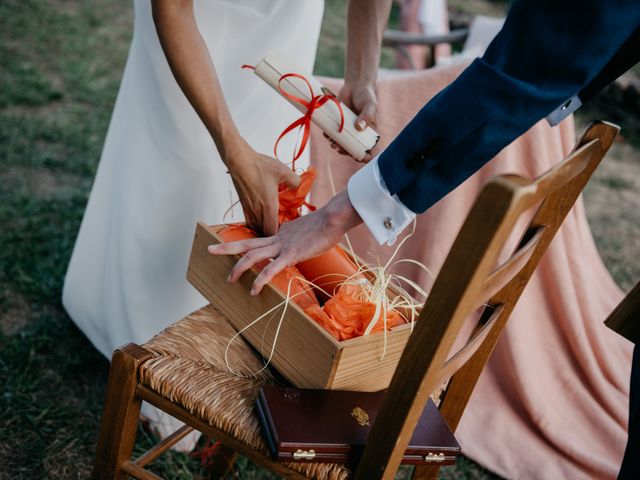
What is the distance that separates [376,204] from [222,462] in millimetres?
953

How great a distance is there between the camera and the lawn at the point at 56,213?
1.75 m

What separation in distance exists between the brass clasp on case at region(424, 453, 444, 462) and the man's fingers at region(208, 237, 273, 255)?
1.54 feet

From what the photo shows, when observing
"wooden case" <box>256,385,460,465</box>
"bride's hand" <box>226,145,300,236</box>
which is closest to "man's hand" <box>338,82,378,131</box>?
"bride's hand" <box>226,145,300,236</box>

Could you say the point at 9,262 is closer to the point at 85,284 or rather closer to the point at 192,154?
the point at 85,284

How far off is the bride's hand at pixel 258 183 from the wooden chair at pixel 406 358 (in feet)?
0.73

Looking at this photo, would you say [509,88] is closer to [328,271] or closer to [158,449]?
[328,271]

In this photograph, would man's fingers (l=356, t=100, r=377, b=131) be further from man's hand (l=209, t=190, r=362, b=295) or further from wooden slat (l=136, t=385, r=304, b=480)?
wooden slat (l=136, t=385, r=304, b=480)

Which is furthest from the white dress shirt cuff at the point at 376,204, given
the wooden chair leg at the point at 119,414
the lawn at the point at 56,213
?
the lawn at the point at 56,213

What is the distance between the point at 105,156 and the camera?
1882mm

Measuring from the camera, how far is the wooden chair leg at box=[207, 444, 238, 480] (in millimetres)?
1630

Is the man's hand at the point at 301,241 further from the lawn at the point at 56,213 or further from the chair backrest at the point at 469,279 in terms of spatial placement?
the lawn at the point at 56,213

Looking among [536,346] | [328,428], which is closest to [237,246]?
[328,428]

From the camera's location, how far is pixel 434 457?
3.39ft

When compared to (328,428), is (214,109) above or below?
above
